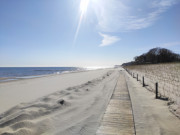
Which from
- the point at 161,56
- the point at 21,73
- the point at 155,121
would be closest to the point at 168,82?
the point at 155,121

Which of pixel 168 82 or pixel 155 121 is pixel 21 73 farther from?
pixel 155 121

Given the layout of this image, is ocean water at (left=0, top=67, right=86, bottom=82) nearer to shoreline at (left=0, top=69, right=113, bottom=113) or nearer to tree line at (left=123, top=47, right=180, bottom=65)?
shoreline at (left=0, top=69, right=113, bottom=113)

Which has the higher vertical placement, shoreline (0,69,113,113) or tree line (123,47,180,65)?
tree line (123,47,180,65)

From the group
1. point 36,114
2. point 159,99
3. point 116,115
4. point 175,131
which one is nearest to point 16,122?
point 36,114

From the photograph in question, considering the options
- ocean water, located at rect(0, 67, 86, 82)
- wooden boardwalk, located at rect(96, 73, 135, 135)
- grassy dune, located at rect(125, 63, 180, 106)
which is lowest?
ocean water, located at rect(0, 67, 86, 82)

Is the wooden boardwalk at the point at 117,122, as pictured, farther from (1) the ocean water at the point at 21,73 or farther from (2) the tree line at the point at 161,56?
(2) the tree line at the point at 161,56

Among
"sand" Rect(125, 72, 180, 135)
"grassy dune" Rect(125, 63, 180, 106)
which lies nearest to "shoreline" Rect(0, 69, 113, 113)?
"sand" Rect(125, 72, 180, 135)

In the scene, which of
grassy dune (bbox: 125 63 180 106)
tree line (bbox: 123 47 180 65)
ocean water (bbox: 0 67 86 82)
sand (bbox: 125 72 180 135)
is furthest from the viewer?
tree line (bbox: 123 47 180 65)

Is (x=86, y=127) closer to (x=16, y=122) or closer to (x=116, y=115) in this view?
(x=116, y=115)

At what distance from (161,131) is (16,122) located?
16.4ft

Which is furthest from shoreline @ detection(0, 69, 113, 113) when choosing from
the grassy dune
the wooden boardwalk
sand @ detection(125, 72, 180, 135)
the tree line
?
the tree line

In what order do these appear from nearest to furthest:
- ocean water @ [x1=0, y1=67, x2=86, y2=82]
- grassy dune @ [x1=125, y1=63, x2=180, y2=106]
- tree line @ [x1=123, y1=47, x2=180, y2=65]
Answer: grassy dune @ [x1=125, y1=63, x2=180, y2=106]
ocean water @ [x1=0, y1=67, x2=86, y2=82]
tree line @ [x1=123, y1=47, x2=180, y2=65]

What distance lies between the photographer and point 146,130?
3.63 m

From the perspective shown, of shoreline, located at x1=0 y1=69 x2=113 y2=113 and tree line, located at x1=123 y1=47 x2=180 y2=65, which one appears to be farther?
tree line, located at x1=123 y1=47 x2=180 y2=65
